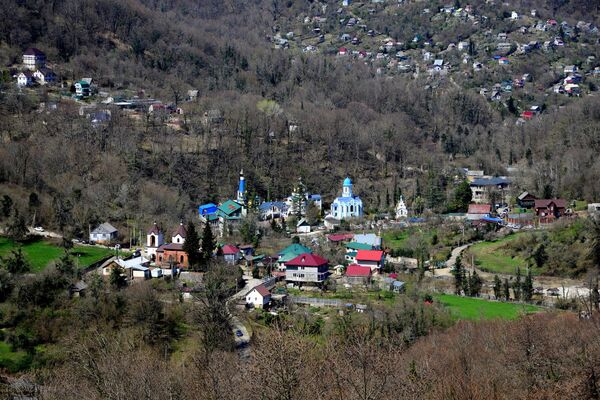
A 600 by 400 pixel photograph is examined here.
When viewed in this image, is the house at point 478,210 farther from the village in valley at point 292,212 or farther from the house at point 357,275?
the house at point 357,275

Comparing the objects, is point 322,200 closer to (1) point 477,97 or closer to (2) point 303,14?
(1) point 477,97

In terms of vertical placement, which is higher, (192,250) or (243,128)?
(243,128)

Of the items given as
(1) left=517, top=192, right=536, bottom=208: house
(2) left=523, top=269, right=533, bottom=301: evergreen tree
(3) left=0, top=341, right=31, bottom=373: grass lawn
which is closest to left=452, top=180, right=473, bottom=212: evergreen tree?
(1) left=517, top=192, right=536, bottom=208: house

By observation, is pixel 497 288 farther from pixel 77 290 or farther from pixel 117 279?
pixel 77 290

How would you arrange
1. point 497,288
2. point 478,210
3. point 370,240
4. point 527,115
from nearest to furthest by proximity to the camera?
point 497,288, point 370,240, point 478,210, point 527,115

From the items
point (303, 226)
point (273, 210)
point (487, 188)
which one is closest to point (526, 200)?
point (487, 188)

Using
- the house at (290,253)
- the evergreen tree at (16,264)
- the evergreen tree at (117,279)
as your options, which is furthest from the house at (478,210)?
the evergreen tree at (16,264)

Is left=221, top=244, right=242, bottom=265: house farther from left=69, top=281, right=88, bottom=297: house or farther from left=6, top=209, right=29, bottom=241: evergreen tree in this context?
left=6, top=209, right=29, bottom=241: evergreen tree
